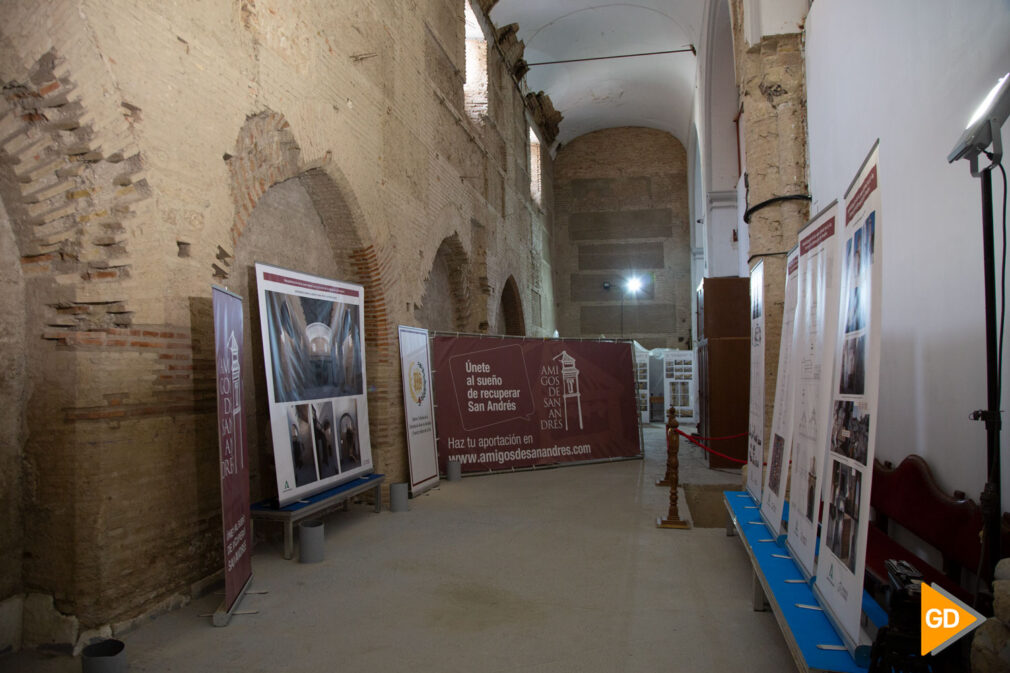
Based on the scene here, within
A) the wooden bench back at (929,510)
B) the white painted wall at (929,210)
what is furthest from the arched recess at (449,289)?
the wooden bench back at (929,510)

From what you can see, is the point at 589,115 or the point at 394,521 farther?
the point at 589,115

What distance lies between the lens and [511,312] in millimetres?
14742

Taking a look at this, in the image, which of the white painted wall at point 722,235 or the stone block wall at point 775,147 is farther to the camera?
the white painted wall at point 722,235

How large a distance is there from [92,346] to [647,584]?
3471 mm

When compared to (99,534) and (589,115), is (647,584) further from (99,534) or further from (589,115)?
(589,115)

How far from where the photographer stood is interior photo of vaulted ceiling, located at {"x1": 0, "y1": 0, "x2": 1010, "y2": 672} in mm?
3072

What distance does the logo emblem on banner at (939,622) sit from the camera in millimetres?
1958

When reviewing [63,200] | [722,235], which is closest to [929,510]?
[63,200]

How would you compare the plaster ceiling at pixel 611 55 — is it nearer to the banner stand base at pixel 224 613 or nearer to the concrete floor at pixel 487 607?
the concrete floor at pixel 487 607

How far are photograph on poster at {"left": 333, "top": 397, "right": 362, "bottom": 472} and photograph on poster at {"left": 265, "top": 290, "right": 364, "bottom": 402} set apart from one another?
10 cm

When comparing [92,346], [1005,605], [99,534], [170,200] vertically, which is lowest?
[99,534]

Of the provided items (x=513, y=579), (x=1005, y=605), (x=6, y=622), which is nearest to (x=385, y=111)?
(x=513, y=579)

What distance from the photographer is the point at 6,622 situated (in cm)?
343

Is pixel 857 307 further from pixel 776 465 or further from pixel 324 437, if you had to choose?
pixel 324 437
